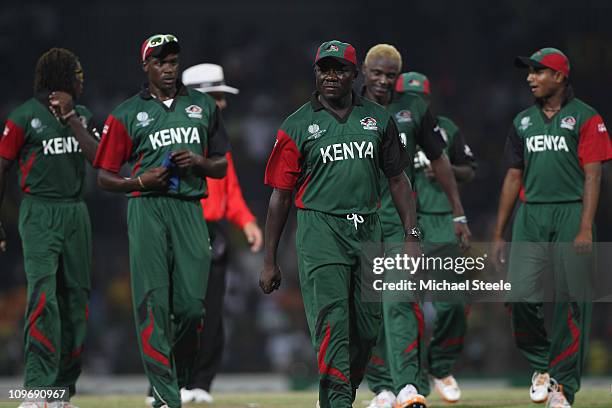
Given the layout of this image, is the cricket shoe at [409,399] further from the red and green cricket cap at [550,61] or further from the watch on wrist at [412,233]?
the red and green cricket cap at [550,61]

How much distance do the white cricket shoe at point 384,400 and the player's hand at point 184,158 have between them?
2.66 meters

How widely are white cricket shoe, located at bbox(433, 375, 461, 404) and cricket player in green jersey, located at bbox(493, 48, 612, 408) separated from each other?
3.72ft

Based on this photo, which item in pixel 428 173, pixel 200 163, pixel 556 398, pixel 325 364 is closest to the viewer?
pixel 325 364

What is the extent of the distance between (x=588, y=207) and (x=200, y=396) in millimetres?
3794

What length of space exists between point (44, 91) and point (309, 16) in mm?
12889

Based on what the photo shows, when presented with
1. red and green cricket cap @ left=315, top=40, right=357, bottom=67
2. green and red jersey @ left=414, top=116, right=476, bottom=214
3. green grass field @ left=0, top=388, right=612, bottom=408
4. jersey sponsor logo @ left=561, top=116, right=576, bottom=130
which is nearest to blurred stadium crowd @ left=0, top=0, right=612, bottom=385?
green grass field @ left=0, top=388, right=612, bottom=408

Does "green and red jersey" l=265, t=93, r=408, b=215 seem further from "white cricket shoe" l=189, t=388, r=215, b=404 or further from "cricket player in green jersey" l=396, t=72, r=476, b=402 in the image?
"white cricket shoe" l=189, t=388, r=215, b=404

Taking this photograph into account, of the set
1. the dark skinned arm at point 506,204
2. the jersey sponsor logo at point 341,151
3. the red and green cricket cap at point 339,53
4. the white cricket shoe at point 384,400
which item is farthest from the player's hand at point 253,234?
the red and green cricket cap at point 339,53

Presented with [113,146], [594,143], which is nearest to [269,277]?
[113,146]

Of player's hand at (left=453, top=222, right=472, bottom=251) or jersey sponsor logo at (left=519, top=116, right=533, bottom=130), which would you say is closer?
jersey sponsor logo at (left=519, top=116, right=533, bottom=130)

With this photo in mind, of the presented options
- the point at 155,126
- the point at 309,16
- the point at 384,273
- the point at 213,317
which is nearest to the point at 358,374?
the point at 384,273

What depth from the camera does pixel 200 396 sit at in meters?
10.5

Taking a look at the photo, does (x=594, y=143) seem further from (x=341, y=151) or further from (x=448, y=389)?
(x=448, y=389)

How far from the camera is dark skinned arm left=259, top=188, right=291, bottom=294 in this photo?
7668 millimetres
